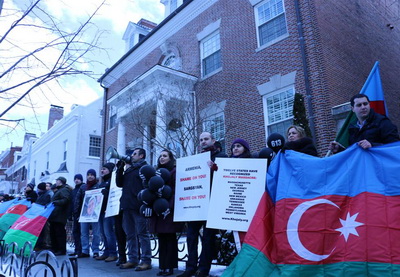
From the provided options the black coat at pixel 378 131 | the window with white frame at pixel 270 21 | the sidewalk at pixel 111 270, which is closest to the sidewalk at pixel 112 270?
the sidewalk at pixel 111 270

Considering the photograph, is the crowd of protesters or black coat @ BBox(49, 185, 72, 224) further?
black coat @ BBox(49, 185, 72, 224)

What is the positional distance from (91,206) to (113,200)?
0.94 meters

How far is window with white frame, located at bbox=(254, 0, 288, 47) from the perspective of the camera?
11703mm

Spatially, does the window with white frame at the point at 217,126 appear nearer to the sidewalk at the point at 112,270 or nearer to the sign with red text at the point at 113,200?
the sign with red text at the point at 113,200

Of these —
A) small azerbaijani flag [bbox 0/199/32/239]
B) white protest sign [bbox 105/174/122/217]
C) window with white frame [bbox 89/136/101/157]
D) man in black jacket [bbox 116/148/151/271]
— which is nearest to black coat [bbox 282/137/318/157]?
man in black jacket [bbox 116/148/151/271]

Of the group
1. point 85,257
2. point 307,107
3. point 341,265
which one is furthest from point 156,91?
point 341,265

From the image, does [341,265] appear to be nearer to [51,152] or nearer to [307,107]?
[307,107]

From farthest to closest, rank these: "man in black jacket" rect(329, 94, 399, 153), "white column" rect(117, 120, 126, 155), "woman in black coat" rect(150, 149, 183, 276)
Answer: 1. "white column" rect(117, 120, 126, 155)
2. "woman in black coat" rect(150, 149, 183, 276)
3. "man in black jacket" rect(329, 94, 399, 153)

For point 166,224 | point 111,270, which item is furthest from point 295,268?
point 111,270

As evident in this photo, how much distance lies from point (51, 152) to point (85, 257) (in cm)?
2396

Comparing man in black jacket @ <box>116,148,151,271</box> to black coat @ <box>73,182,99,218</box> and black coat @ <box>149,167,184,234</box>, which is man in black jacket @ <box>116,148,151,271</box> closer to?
black coat @ <box>149,167,184,234</box>

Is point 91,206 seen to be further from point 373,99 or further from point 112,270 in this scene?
point 373,99

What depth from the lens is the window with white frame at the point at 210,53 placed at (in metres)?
13.9

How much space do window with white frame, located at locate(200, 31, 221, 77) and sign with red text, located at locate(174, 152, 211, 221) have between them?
912cm
